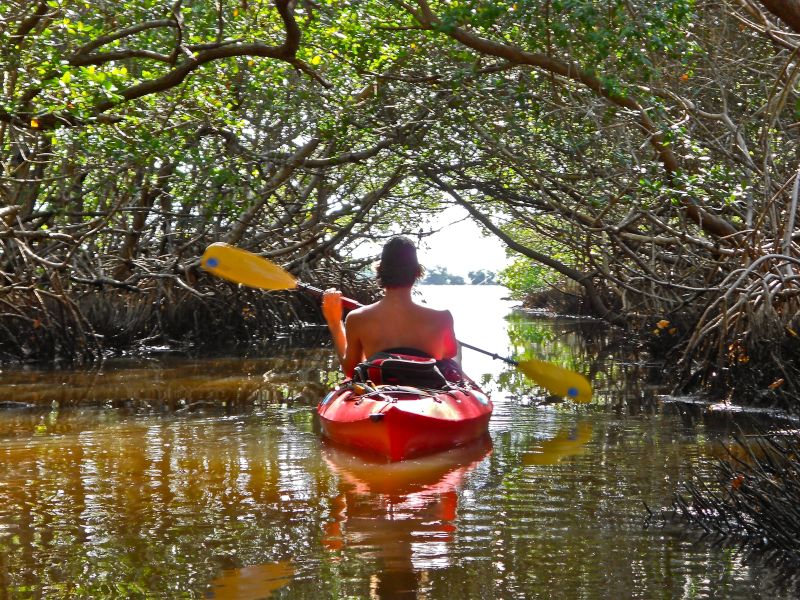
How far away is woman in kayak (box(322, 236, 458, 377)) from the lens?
6.27m

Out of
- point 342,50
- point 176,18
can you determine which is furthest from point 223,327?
point 176,18

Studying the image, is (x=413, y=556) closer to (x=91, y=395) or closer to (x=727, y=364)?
(x=727, y=364)

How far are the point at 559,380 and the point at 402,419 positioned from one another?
2.08 m

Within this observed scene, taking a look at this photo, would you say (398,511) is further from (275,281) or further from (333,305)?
(275,281)

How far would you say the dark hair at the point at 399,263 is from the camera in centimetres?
624

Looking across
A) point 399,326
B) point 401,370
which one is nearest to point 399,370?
point 401,370

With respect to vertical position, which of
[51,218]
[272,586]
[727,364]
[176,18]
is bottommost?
[272,586]

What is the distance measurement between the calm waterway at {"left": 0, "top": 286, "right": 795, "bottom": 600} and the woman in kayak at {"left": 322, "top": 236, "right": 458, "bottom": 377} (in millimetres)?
631

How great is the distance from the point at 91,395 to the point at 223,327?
223 inches

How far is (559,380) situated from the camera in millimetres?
7551

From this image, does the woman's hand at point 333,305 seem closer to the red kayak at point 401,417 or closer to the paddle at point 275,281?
the paddle at point 275,281

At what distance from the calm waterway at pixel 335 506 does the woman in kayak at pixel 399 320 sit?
631 mm

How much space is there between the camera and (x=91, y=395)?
30.1 feet

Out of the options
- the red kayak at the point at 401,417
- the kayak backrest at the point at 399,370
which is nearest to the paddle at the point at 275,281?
the red kayak at the point at 401,417
